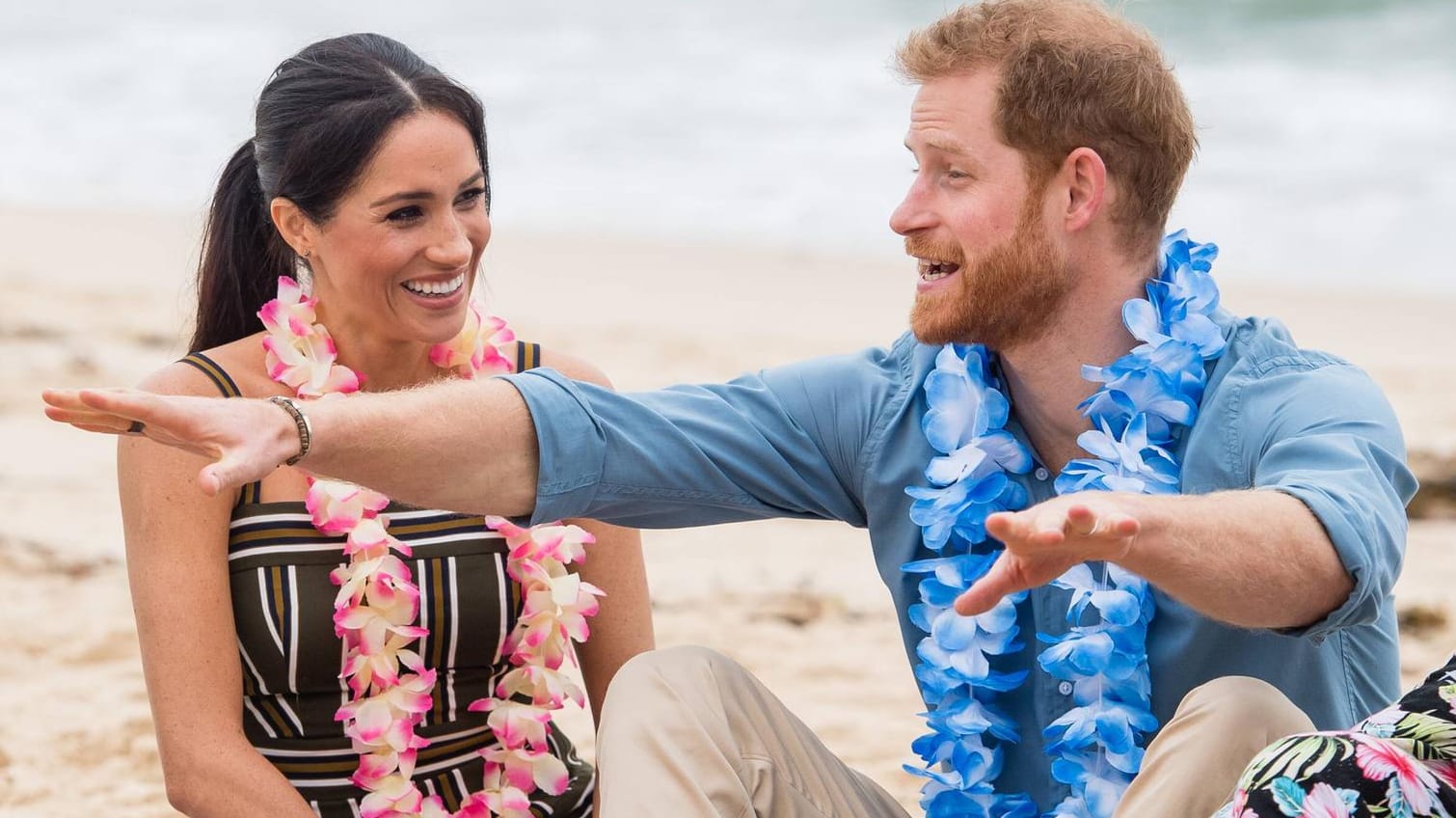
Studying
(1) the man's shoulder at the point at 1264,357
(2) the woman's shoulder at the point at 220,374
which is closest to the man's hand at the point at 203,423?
(2) the woman's shoulder at the point at 220,374

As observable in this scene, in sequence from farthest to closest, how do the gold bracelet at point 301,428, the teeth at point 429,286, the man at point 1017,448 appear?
the teeth at point 429,286
the gold bracelet at point 301,428
the man at point 1017,448

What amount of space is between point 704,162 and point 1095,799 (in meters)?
13.7

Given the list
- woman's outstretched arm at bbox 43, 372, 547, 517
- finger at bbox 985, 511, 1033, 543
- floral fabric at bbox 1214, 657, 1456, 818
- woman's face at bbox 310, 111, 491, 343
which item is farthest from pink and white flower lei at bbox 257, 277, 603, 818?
floral fabric at bbox 1214, 657, 1456, 818

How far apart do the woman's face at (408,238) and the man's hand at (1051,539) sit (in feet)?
5.05

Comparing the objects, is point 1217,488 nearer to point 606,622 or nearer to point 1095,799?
point 1095,799

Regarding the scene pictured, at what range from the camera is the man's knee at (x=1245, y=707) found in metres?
2.59

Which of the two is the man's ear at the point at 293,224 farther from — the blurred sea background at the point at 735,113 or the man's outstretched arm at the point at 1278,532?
the blurred sea background at the point at 735,113

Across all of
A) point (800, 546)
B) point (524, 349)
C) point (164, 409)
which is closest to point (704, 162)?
point (800, 546)

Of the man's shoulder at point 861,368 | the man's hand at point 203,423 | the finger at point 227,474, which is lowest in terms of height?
the man's shoulder at point 861,368

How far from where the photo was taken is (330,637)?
335 cm

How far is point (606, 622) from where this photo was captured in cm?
368

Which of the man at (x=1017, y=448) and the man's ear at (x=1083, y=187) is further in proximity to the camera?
the man's ear at (x=1083, y=187)

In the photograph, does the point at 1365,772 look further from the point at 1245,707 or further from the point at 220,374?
the point at 220,374

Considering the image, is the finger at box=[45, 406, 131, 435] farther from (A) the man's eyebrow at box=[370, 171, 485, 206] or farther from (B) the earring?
(B) the earring
